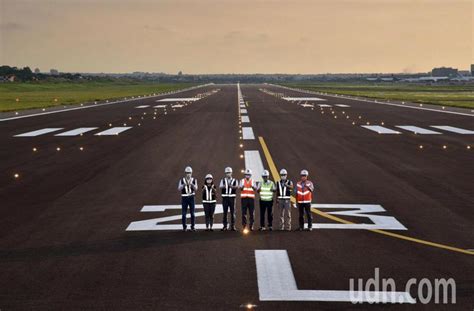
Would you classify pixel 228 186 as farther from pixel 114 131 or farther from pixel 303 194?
pixel 114 131

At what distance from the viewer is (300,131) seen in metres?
38.0

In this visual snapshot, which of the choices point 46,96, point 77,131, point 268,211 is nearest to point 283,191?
point 268,211

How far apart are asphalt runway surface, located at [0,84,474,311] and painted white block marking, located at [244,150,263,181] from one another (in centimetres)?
9

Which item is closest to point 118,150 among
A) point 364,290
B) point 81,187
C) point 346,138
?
point 81,187

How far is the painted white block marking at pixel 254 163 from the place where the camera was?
67.3ft

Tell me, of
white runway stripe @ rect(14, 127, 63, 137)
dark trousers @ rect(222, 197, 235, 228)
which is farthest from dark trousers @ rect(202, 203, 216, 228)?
white runway stripe @ rect(14, 127, 63, 137)

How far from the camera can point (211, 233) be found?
42.0 ft

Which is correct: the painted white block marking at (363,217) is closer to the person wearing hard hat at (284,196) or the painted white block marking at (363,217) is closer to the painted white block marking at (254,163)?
the person wearing hard hat at (284,196)

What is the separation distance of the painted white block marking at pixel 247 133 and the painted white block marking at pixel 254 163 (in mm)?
6720

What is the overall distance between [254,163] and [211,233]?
10816 millimetres

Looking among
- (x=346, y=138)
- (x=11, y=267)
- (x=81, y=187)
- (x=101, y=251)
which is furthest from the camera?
(x=346, y=138)

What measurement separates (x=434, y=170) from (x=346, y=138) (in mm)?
12010

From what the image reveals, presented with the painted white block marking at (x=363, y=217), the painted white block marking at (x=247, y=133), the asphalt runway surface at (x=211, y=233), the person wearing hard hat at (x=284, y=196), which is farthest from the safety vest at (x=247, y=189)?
the painted white block marking at (x=247, y=133)

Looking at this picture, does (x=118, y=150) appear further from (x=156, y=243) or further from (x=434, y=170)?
(x=156, y=243)
